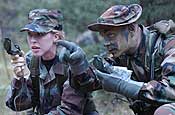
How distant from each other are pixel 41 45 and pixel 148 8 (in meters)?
1.91

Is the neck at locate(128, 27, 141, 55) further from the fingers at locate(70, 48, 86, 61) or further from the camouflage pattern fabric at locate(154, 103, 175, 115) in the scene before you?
the camouflage pattern fabric at locate(154, 103, 175, 115)

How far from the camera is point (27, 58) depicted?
5273mm

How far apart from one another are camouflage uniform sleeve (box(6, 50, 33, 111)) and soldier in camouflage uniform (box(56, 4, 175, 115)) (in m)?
0.57

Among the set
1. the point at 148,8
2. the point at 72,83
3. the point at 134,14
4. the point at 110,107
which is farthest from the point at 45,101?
the point at 110,107

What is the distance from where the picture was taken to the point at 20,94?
5.23 m

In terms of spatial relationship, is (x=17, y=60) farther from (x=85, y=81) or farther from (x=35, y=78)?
(x=85, y=81)

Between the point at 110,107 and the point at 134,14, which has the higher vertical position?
the point at 134,14

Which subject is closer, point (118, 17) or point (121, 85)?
point (121, 85)

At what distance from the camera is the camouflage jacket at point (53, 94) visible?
4902 millimetres

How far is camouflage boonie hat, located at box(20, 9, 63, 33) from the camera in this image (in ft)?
16.6

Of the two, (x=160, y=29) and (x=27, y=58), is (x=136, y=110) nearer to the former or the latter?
(x=160, y=29)

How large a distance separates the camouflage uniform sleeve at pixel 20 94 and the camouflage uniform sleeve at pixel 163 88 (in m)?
1.30

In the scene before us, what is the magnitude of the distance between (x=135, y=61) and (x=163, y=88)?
21.4 inches

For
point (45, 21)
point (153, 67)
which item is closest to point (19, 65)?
point (45, 21)
